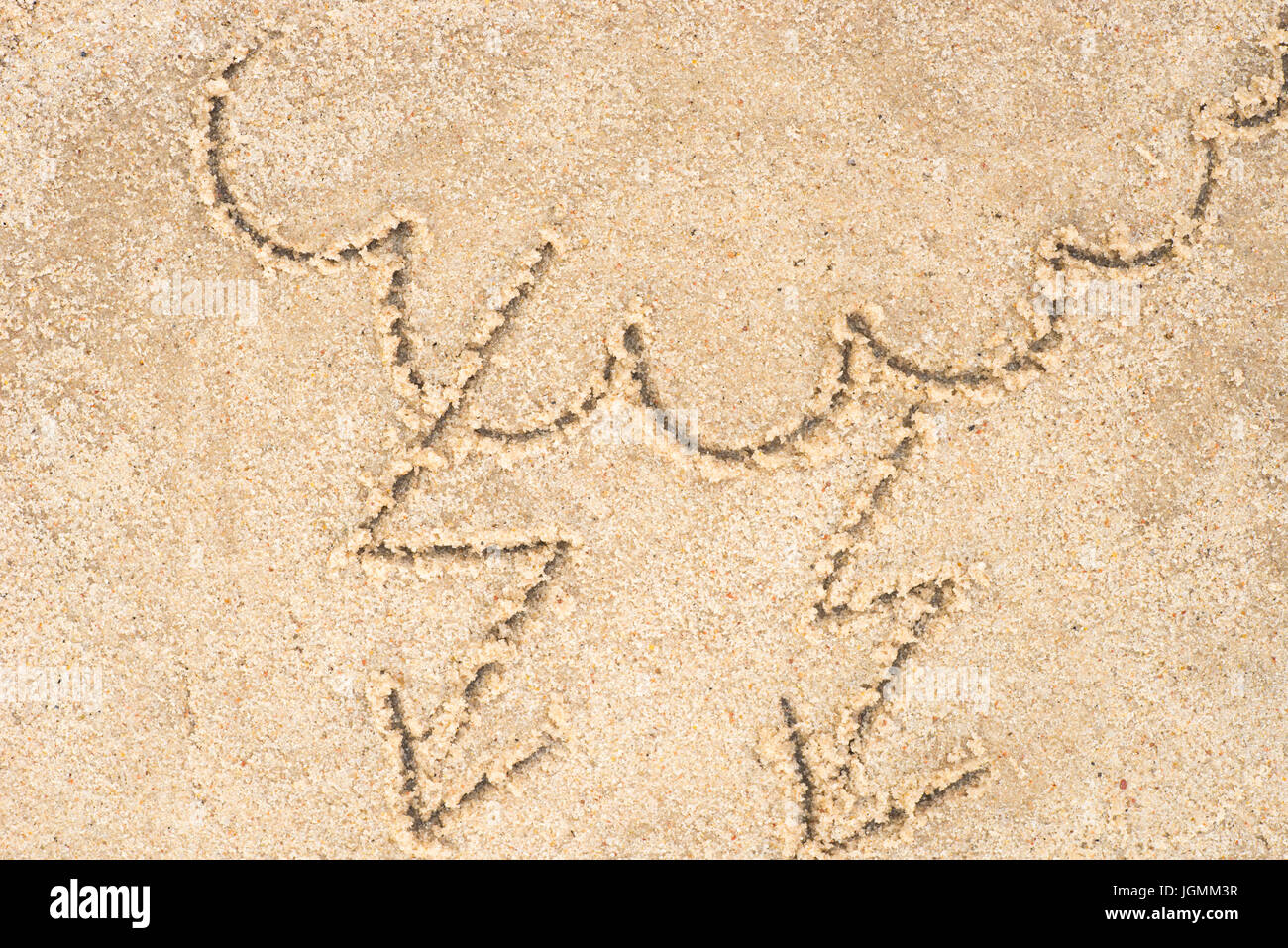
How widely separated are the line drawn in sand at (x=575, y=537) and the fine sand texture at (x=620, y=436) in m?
0.01

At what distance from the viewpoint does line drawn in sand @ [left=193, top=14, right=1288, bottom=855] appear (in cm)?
207

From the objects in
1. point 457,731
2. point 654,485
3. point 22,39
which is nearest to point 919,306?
point 654,485

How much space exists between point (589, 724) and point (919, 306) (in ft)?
4.05

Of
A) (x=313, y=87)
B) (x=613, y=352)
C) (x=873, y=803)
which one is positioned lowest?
(x=873, y=803)

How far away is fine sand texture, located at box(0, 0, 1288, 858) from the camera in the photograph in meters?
2.07

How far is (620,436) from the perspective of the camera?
6.80 ft

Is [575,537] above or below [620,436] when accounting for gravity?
below

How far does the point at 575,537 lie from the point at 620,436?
0.26 meters

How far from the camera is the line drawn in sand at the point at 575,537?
207 cm

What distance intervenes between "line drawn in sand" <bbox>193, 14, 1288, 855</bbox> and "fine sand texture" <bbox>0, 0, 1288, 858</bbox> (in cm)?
1

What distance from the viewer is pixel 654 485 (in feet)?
6.81

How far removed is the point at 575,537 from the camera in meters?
2.07

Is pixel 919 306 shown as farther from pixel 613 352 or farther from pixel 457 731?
pixel 457 731

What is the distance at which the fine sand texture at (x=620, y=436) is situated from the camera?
2.07 m
